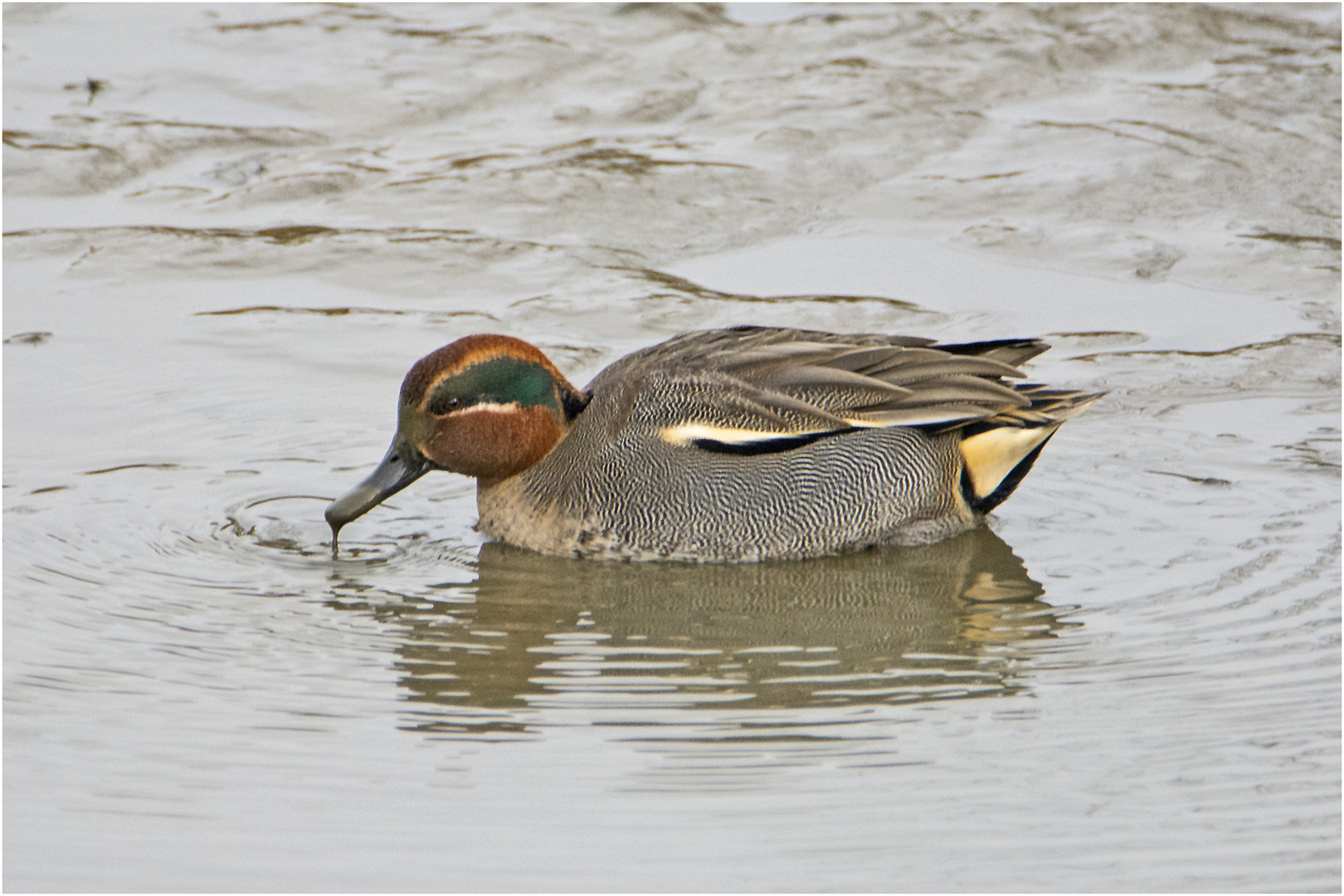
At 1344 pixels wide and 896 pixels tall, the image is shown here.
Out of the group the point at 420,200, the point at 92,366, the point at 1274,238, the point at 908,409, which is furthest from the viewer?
the point at 420,200

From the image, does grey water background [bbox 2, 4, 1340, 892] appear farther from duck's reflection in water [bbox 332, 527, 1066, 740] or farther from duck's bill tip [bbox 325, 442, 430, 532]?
duck's bill tip [bbox 325, 442, 430, 532]

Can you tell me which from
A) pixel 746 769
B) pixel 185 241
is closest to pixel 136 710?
pixel 746 769

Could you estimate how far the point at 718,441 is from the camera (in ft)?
19.7

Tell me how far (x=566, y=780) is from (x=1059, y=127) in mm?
7331

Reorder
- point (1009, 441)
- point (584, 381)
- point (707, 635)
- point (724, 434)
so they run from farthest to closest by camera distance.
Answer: point (584, 381), point (1009, 441), point (724, 434), point (707, 635)

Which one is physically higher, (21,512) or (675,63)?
(675,63)

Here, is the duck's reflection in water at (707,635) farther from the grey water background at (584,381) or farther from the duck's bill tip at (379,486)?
the duck's bill tip at (379,486)

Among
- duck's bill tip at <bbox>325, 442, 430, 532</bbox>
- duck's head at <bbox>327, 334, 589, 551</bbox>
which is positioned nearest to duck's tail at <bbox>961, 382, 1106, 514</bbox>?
duck's head at <bbox>327, 334, 589, 551</bbox>

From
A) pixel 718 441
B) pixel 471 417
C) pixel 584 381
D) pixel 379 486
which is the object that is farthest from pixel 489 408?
pixel 584 381

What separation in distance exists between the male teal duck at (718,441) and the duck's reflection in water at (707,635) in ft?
0.44

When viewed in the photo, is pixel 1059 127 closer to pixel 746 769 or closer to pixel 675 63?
pixel 675 63

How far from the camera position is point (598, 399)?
20.6 ft

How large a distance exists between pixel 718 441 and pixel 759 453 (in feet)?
0.51

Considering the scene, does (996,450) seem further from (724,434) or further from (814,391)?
(724,434)
